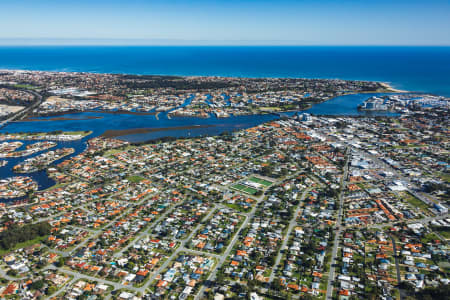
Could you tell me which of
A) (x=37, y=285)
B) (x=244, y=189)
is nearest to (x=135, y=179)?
(x=244, y=189)

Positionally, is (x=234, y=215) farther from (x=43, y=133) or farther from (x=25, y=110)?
(x=25, y=110)

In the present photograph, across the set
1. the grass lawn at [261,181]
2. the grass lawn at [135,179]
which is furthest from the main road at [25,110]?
the grass lawn at [261,181]

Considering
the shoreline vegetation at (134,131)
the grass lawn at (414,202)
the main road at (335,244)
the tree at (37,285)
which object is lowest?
the tree at (37,285)

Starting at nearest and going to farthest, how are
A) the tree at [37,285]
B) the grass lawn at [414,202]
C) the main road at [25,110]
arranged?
the tree at [37,285]
the grass lawn at [414,202]
the main road at [25,110]

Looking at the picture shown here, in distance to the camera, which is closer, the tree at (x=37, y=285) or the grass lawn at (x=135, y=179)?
the tree at (x=37, y=285)

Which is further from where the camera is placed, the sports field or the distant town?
the sports field

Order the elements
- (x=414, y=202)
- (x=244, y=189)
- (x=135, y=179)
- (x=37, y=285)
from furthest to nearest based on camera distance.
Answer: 1. (x=135, y=179)
2. (x=244, y=189)
3. (x=414, y=202)
4. (x=37, y=285)

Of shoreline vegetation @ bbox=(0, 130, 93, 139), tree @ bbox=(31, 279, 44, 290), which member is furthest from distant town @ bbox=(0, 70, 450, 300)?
shoreline vegetation @ bbox=(0, 130, 93, 139)

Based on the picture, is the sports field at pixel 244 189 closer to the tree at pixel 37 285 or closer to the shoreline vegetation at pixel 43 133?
the tree at pixel 37 285

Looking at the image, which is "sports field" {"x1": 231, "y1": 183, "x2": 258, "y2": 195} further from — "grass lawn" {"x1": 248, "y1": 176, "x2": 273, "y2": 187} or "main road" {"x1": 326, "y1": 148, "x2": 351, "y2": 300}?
"main road" {"x1": 326, "y1": 148, "x2": 351, "y2": 300}
